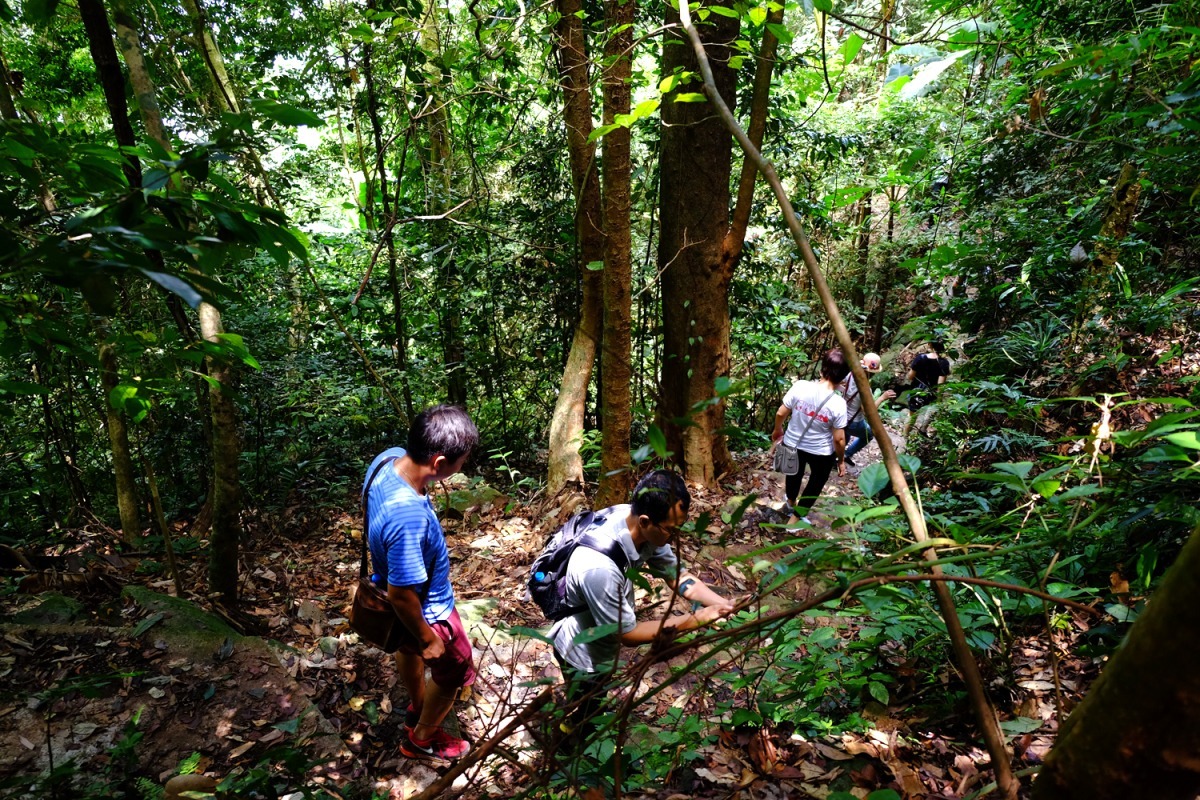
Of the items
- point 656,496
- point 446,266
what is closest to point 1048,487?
point 656,496

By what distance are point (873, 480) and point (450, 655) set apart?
7.68ft

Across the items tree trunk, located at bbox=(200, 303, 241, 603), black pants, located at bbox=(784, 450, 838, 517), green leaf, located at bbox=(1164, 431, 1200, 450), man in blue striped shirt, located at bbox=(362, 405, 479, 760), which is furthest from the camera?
black pants, located at bbox=(784, 450, 838, 517)

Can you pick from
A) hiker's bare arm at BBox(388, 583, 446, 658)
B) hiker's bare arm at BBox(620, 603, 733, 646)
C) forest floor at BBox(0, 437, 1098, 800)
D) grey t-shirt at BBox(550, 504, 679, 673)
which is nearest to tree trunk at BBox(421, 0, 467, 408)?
forest floor at BBox(0, 437, 1098, 800)

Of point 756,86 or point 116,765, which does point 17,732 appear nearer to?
point 116,765

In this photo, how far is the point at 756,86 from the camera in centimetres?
546

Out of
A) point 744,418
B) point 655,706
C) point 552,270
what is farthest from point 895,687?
point 744,418

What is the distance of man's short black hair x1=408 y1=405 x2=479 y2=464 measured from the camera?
8.95ft

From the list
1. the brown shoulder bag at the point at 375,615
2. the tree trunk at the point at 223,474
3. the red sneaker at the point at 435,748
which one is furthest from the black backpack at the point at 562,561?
the tree trunk at the point at 223,474

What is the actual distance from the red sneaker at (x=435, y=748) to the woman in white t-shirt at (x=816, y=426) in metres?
3.18

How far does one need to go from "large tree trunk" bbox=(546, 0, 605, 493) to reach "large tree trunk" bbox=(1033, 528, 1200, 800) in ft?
14.6

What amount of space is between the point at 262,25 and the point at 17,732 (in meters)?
7.90

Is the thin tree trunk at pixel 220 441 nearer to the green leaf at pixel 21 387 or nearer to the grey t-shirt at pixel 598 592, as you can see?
the green leaf at pixel 21 387

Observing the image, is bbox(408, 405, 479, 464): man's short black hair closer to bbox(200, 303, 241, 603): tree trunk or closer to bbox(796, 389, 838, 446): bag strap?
bbox(200, 303, 241, 603): tree trunk

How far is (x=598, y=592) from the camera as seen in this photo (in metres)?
2.43
